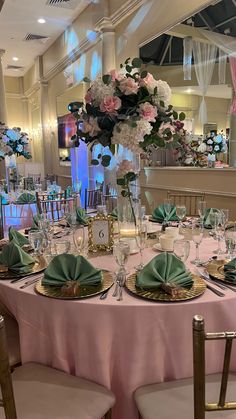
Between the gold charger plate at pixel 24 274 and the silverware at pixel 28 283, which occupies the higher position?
the gold charger plate at pixel 24 274

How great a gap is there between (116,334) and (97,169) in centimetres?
591

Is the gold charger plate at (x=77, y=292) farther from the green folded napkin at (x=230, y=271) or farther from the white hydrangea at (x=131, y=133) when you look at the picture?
the white hydrangea at (x=131, y=133)

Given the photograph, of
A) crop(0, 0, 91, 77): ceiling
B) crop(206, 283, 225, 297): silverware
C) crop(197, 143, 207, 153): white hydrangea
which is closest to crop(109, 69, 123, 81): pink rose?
crop(206, 283, 225, 297): silverware

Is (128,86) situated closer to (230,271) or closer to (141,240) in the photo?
(141,240)

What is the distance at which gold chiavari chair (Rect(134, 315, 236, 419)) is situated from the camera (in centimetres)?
94

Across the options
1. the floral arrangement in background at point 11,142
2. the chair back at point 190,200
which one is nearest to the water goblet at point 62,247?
the chair back at point 190,200

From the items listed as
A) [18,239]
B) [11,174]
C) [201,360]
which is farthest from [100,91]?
[11,174]

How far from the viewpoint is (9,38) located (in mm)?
8305

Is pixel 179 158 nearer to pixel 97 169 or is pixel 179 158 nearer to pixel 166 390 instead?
pixel 97 169

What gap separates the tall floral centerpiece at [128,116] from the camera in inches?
66.7

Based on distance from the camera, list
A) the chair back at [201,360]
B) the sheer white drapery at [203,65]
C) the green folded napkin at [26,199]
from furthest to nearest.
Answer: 1. the sheer white drapery at [203,65]
2. the green folded napkin at [26,199]
3. the chair back at [201,360]

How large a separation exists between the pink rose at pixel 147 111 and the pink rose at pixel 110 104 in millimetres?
119

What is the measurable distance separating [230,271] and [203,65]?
427 cm

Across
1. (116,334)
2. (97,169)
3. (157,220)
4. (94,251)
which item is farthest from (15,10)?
(116,334)
